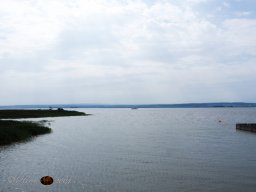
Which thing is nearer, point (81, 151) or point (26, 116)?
point (81, 151)

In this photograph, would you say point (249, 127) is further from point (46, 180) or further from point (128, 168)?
point (46, 180)

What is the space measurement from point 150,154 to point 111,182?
1623cm

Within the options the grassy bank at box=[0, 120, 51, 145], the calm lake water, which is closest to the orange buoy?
the calm lake water

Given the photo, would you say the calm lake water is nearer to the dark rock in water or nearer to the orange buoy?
the orange buoy

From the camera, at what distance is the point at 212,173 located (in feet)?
108

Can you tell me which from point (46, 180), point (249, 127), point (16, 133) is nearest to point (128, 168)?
point (46, 180)

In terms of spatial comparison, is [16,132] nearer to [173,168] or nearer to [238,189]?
[173,168]

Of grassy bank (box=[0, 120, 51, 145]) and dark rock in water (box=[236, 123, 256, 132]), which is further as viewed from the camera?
dark rock in water (box=[236, 123, 256, 132])

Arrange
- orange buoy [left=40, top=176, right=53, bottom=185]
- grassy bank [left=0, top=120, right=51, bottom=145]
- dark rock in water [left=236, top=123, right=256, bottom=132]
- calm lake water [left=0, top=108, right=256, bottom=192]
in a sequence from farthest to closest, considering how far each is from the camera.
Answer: dark rock in water [left=236, top=123, right=256, bottom=132] < grassy bank [left=0, top=120, right=51, bottom=145] < calm lake water [left=0, top=108, right=256, bottom=192] < orange buoy [left=40, top=176, right=53, bottom=185]

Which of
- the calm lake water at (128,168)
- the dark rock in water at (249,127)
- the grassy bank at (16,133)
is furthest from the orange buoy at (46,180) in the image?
the dark rock in water at (249,127)

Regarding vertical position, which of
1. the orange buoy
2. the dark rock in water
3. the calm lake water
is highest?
the dark rock in water

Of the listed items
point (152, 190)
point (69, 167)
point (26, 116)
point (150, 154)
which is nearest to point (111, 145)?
point (150, 154)

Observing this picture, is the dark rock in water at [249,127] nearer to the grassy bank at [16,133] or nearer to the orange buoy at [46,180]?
the grassy bank at [16,133]

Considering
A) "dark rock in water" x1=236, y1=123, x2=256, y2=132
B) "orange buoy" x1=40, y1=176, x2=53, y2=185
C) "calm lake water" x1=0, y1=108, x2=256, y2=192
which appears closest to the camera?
"orange buoy" x1=40, y1=176, x2=53, y2=185
